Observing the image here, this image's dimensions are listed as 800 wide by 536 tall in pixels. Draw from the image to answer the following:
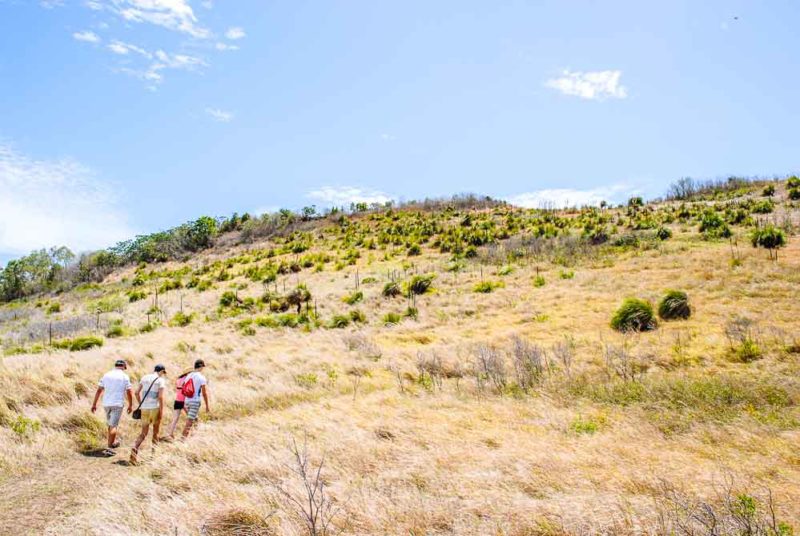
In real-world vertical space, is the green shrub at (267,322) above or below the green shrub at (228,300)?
below

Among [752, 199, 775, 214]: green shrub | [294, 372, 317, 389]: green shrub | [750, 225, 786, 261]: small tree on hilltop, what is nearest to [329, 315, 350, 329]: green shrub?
[294, 372, 317, 389]: green shrub

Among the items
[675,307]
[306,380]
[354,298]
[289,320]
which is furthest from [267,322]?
[675,307]

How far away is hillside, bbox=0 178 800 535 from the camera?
444 cm

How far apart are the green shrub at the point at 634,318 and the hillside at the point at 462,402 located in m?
0.07

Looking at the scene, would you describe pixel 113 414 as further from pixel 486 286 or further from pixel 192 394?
pixel 486 286

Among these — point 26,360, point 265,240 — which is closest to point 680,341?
point 26,360

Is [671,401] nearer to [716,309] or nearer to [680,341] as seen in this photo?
A: [680,341]

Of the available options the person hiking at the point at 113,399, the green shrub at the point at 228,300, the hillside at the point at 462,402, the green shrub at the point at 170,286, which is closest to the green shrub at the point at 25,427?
the hillside at the point at 462,402

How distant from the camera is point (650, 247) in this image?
2414 cm

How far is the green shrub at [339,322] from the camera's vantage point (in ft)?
62.3

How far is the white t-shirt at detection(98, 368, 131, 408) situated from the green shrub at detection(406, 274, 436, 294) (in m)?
15.8

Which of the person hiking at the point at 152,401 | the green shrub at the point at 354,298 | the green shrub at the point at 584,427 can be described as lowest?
the green shrub at the point at 584,427

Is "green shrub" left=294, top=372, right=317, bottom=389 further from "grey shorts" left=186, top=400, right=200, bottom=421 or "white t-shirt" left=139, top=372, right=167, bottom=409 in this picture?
"white t-shirt" left=139, top=372, right=167, bottom=409

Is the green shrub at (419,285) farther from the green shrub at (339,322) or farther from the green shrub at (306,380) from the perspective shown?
the green shrub at (306,380)
